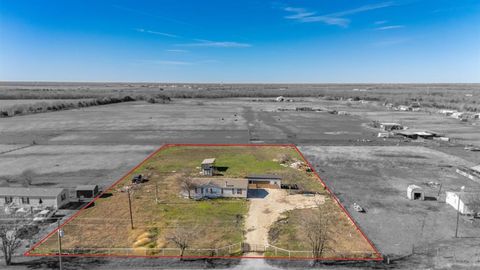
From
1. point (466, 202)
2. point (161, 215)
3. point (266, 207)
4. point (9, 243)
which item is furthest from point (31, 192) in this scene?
point (466, 202)

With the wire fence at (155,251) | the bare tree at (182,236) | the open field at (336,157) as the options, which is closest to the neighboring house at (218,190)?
the bare tree at (182,236)

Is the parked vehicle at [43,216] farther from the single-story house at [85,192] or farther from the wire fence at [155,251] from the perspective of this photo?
the wire fence at [155,251]

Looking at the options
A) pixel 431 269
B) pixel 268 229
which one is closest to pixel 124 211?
pixel 268 229

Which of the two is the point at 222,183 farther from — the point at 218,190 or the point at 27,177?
the point at 27,177

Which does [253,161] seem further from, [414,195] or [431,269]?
[431,269]

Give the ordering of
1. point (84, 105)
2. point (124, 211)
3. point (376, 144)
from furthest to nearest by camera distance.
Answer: point (84, 105), point (376, 144), point (124, 211)

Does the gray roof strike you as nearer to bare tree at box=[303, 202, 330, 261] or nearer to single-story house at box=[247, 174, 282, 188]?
single-story house at box=[247, 174, 282, 188]
